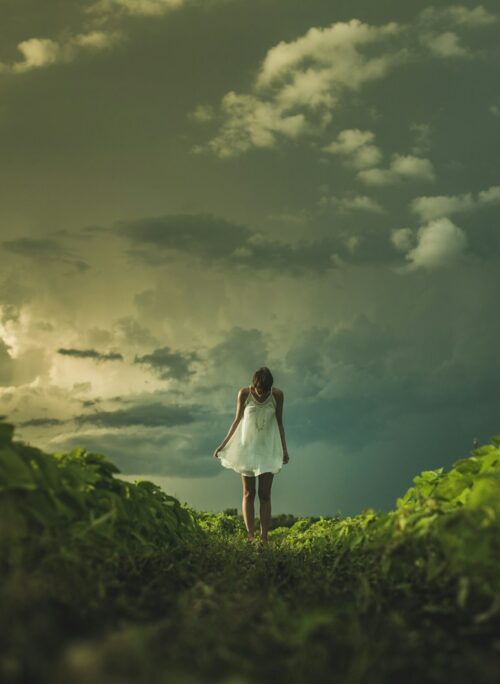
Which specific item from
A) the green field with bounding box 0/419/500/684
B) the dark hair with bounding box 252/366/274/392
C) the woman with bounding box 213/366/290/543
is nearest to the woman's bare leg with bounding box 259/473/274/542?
the woman with bounding box 213/366/290/543

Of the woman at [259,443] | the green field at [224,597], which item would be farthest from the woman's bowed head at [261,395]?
the green field at [224,597]

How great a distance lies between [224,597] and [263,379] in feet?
23.7

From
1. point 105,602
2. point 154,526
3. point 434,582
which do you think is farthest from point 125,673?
point 154,526

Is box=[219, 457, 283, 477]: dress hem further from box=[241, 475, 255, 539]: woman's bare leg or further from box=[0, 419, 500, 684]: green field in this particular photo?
box=[0, 419, 500, 684]: green field

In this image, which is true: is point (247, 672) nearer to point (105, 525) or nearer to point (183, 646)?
point (183, 646)

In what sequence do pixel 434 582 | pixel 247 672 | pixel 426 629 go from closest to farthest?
pixel 247 672
pixel 426 629
pixel 434 582

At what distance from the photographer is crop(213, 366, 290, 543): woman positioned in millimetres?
11711

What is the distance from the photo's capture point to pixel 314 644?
3020 mm

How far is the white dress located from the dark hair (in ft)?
0.76

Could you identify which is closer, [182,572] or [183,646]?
[183,646]

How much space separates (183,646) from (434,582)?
2192mm

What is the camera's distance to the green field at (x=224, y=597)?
2.63 metres

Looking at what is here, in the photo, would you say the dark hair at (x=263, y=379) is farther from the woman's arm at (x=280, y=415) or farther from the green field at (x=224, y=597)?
the green field at (x=224, y=597)

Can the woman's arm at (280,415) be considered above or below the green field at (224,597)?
above
